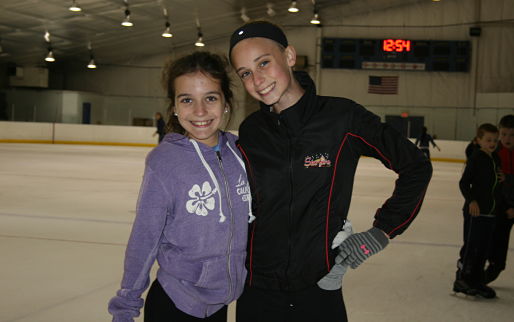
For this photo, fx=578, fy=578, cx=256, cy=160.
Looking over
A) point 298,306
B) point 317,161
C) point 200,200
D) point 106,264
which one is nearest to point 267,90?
point 317,161

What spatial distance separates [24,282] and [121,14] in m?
17.5

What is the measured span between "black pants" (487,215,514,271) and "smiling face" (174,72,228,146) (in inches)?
108

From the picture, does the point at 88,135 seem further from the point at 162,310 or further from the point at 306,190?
the point at 306,190

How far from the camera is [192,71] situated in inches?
72.0

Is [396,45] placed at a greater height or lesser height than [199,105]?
greater

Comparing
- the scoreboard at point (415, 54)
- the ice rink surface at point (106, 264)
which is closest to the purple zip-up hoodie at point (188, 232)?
the ice rink surface at point (106, 264)

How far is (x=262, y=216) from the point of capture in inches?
69.4

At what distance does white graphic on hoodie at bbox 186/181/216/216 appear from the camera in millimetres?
1693

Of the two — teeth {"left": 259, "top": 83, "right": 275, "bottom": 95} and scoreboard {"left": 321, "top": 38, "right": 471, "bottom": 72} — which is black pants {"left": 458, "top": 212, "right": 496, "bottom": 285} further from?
scoreboard {"left": 321, "top": 38, "right": 471, "bottom": 72}

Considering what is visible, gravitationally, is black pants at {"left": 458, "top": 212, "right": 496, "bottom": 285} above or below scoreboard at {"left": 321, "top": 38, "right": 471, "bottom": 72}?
below

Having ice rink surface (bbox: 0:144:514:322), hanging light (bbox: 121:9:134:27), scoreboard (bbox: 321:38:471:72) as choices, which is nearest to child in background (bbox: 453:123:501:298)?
ice rink surface (bbox: 0:144:514:322)

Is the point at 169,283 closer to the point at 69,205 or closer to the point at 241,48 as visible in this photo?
the point at 241,48

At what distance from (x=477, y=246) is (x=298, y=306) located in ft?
7.84

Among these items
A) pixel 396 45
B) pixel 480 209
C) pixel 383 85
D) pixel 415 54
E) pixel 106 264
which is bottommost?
pixel 106 264
